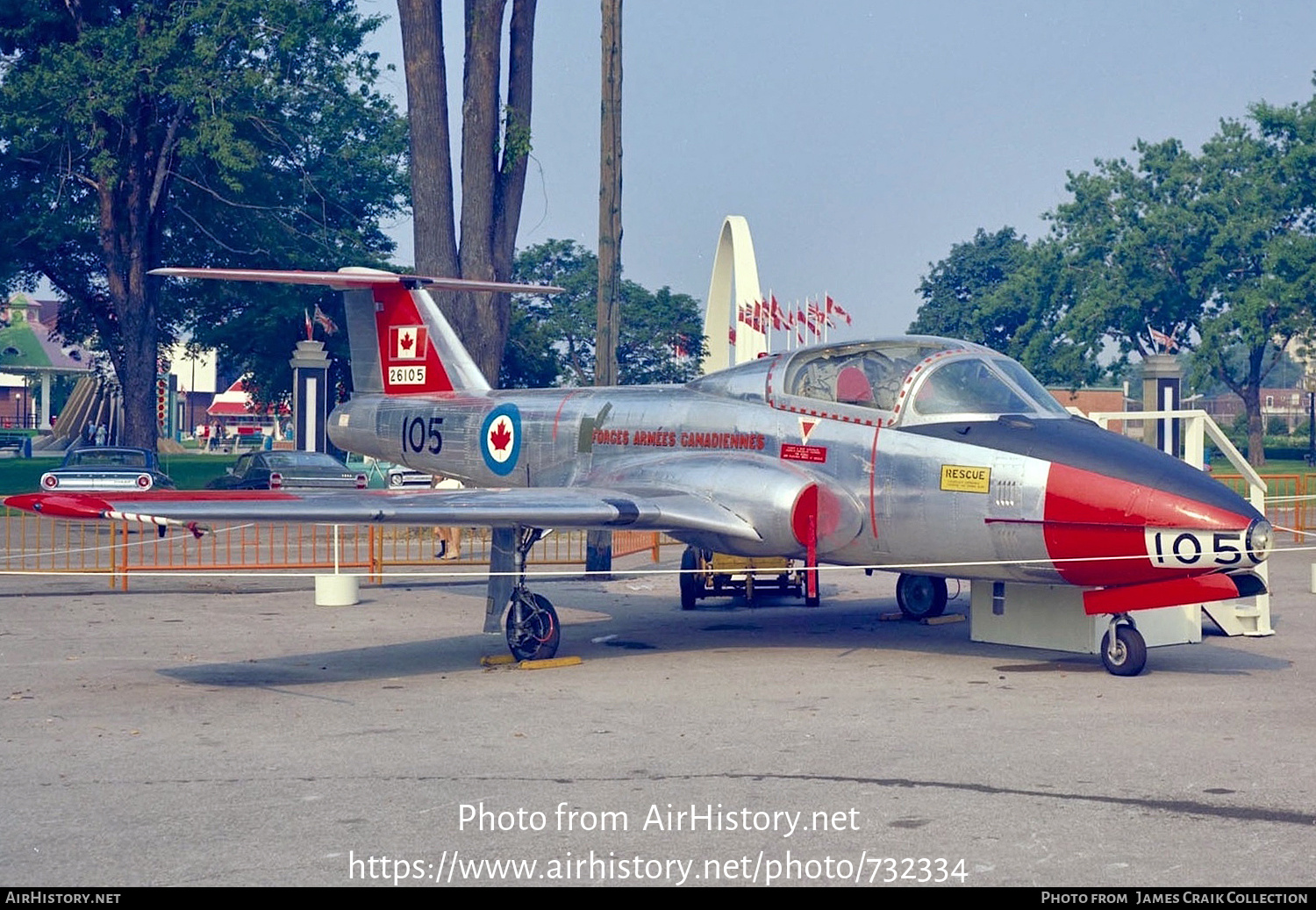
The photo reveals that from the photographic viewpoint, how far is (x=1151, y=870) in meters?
6.03

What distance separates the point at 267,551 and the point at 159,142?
18.7 meters

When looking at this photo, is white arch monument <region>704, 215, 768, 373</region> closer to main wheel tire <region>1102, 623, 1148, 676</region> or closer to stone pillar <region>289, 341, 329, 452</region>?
stone pillar <region>289, 341, 329, 452</region>

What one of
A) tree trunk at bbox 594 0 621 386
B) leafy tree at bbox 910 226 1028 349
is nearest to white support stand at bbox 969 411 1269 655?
tree trunk at bbox 594 0 621 386

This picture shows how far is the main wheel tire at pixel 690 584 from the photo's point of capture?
634 inches

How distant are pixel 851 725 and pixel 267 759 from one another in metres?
3.79

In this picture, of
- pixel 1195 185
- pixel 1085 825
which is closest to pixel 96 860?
pixel 1085 825

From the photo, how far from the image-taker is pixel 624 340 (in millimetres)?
59344

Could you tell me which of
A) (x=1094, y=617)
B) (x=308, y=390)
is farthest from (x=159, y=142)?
(x=1094, y=617)

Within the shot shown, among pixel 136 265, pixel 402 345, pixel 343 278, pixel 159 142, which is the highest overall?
pixel 159 142

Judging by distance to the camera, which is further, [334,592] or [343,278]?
[334,592]

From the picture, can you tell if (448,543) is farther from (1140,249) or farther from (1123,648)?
(1140,249)

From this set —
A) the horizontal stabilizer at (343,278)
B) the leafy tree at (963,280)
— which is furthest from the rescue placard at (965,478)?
the leafy tree at (963,280)

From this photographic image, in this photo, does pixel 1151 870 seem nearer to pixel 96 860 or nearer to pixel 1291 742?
pixel 1291 742

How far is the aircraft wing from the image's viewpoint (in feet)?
34.2
